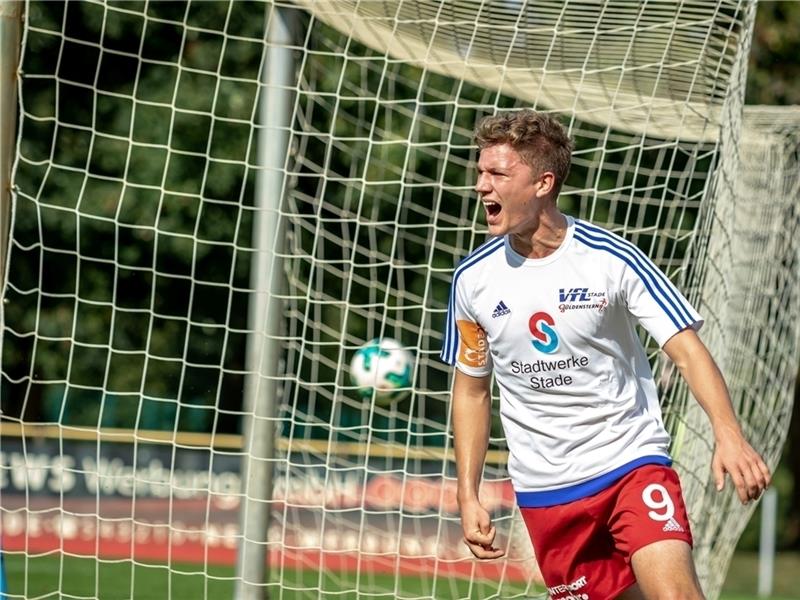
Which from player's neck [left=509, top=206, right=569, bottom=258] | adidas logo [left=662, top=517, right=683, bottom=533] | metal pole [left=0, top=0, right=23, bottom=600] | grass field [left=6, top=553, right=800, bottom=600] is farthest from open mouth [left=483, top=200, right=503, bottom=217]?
grass field [left=6, top=553, right=800, bottom=600]

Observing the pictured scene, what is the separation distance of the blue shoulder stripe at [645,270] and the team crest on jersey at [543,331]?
28 centimetres

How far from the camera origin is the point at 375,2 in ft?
22.5

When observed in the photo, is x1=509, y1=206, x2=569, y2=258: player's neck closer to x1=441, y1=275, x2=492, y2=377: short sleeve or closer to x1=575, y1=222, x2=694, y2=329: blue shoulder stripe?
x1=575, y1=222, x2=694, y2=329: blue shoulder stripe

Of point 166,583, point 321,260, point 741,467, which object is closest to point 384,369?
point 321,260

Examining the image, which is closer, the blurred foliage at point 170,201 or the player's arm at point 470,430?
the player's arm at point 470,430

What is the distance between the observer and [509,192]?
13.7 ft

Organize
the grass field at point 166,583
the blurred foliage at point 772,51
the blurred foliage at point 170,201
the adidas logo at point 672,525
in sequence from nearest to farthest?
the adidas logo at point 672,525, the grass field at point 166,583, the blurred foliage at point 170,201, the blurred foliage at point 772,51

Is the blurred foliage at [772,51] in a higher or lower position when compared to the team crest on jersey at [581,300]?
higher

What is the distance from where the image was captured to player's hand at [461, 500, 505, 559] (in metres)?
4.16

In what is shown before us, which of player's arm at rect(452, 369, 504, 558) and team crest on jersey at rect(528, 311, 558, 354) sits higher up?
team crest on jersey at rect(528, 311, 558, 354)

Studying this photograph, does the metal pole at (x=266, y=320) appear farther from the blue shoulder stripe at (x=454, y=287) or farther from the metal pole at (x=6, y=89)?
the blue shoulder stripe at (x=454, y=287)

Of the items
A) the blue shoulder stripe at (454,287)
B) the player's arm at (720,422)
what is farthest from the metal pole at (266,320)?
the player's arm at (720,422)

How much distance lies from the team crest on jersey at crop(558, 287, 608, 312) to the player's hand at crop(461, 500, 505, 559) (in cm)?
69

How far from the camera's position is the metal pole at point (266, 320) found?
250 inches
